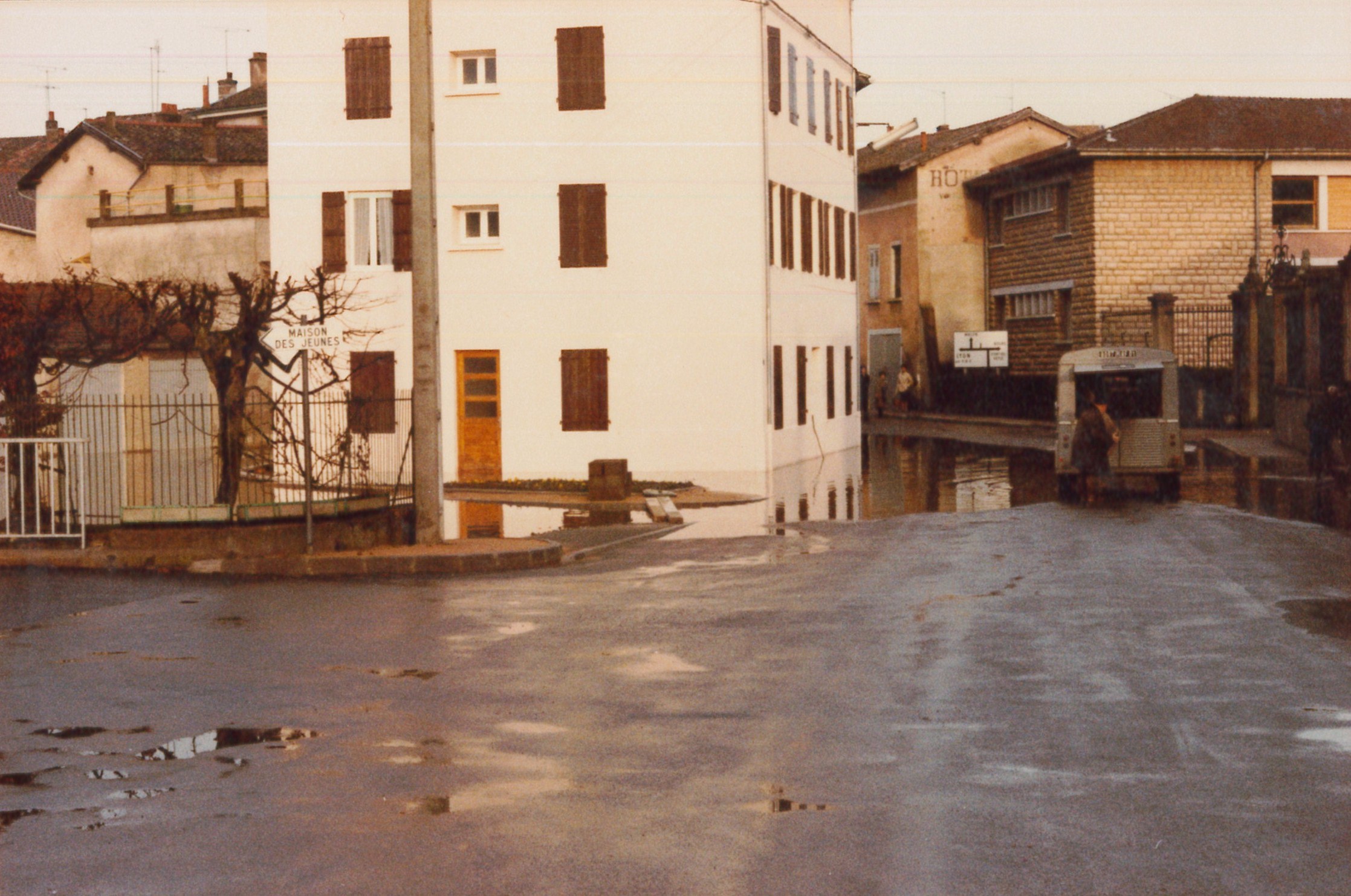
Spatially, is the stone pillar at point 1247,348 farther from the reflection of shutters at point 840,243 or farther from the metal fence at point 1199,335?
the reflection of shutters at point 840,243

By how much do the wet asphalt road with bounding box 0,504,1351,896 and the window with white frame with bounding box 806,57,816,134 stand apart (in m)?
A: 24.2

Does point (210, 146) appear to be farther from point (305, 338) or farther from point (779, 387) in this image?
point (305, 338)

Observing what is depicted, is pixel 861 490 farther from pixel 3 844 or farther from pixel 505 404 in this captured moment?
pixel 3 844

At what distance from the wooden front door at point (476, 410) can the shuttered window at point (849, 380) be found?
1210 cm

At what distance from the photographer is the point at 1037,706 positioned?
950 cm

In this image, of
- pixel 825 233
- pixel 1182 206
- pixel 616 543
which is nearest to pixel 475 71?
pixel 825 233

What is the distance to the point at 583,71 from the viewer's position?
111 feet

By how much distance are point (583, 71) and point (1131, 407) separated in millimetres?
12971

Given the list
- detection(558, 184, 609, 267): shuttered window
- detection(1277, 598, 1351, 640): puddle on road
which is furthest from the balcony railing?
detection(1277, 598, 1351, 640): puddle on road

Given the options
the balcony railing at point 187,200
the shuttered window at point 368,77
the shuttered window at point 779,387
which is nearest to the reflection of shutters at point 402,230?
the shuttered window at point 368,77

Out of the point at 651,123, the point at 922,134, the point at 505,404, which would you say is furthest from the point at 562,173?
the point at 922,134

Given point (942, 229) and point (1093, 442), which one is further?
point (942, 229)

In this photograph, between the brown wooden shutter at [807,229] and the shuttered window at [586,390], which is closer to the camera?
the shuttered window at [586,390]

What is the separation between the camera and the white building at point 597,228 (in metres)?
33.7
